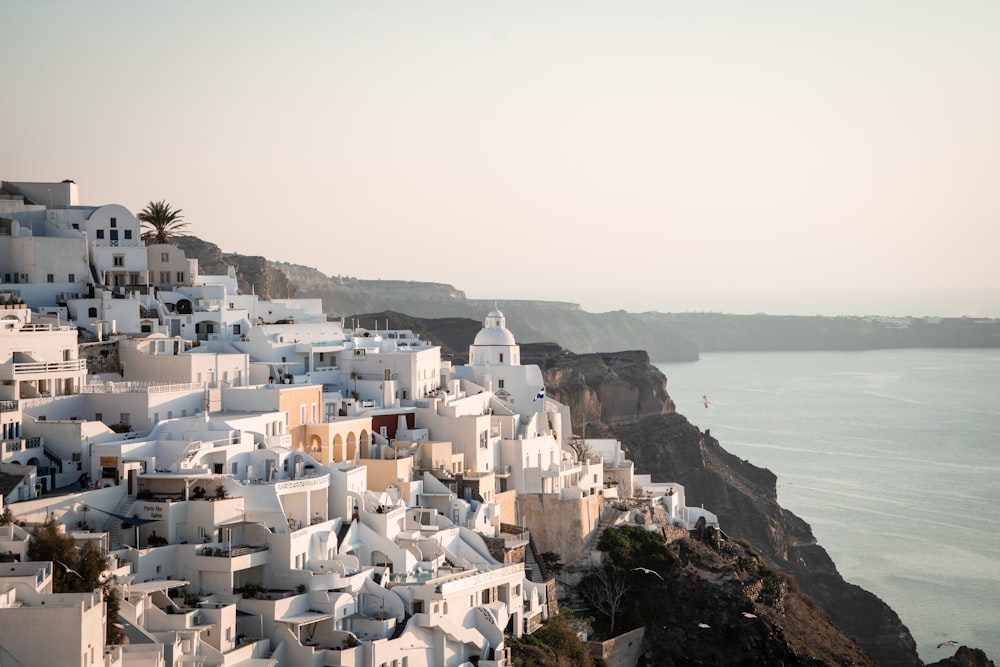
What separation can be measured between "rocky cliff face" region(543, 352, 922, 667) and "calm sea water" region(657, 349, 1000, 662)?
7.46 ft

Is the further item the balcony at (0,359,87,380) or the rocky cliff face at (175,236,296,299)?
the rocky cliff face at (175,236,296,299)

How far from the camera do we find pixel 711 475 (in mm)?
83312

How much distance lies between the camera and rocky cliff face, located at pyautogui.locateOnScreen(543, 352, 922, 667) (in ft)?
231

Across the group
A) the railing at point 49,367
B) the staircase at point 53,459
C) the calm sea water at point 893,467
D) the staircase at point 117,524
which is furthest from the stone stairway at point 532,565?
the calm sea water at point 893,467

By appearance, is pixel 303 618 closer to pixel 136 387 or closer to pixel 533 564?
pixel 136 387

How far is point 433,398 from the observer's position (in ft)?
168

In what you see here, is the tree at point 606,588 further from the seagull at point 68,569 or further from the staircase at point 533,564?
the seagull at point 68,569

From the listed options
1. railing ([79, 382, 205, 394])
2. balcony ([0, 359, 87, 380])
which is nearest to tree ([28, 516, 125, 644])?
balcony ([0, 359, 87, 380])

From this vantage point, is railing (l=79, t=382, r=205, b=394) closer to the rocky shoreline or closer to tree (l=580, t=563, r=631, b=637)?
tree (l=580, t=563, r=631, b=637)

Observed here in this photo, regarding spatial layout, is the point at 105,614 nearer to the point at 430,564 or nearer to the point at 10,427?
the point at 10,427

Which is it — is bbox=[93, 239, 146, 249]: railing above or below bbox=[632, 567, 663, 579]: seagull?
above

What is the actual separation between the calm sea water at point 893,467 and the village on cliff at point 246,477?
2387 cm

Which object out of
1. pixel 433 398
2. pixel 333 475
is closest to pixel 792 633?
pixel 433 398

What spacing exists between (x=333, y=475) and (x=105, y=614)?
466 inches
